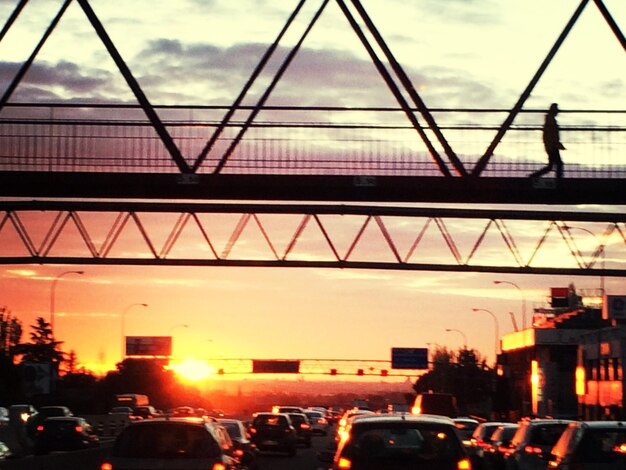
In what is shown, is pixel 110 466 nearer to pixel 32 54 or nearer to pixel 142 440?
pixel 142 440

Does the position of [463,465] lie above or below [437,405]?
below

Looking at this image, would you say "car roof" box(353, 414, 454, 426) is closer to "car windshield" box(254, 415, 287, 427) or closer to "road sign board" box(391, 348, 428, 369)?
"car windshield" box(254, 415, 287, 427)

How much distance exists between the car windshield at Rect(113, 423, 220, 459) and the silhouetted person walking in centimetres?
1357

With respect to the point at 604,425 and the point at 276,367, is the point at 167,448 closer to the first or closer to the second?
the point at 604,425

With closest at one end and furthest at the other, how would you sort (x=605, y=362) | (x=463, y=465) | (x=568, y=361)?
1. (x=463, y=465)
2. (x=605, y=362)
3. (x=568, y=361)

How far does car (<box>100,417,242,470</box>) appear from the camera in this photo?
1606 cm

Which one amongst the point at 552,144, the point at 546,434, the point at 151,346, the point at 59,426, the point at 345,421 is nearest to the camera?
the point at 546,434

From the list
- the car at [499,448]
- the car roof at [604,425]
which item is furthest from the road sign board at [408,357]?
the car roof at [604,425]

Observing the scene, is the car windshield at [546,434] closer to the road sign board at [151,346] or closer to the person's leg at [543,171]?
the person's leg at [543,171]

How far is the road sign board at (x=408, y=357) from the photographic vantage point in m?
135

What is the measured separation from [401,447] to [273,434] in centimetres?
3639

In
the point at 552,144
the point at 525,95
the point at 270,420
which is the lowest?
the point at 270,420

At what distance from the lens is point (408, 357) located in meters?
136

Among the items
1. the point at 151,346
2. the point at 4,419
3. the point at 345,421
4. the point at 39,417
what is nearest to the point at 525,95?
the point at 345,421
